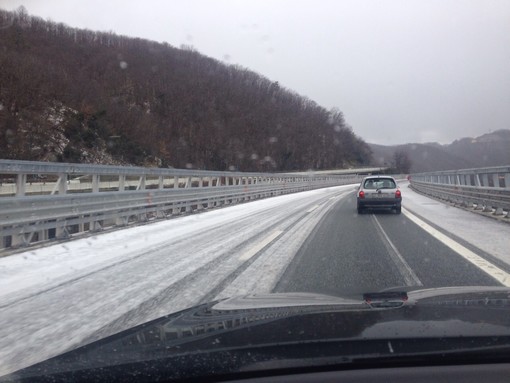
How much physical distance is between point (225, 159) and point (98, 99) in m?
25.9

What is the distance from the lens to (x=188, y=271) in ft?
24.7

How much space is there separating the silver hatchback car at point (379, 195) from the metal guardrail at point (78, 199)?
6.09 meters

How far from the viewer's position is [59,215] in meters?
10.5

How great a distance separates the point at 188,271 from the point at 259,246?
2.77m

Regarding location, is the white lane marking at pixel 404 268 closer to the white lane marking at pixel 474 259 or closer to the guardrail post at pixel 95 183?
the white lane marking at pixel 474 259

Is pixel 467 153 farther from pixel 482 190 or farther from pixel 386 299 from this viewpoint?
pixel 386 299

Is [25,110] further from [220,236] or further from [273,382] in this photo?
[273,382]

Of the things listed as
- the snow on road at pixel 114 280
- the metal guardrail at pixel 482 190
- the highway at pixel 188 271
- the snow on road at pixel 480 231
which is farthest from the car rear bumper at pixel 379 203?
the snow on road at pixel 114 280

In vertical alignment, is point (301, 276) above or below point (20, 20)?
below

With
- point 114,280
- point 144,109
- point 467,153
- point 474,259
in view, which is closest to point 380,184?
point 474,259

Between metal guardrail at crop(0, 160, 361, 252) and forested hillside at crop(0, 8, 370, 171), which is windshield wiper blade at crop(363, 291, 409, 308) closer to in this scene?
metal guardrail at crop(0, 160, 361, 252)

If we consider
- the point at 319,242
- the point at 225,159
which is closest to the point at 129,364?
the point at 319,242

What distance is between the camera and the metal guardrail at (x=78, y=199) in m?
9.44

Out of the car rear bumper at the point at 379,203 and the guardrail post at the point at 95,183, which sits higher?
the guardrail post at the point at 95,183
